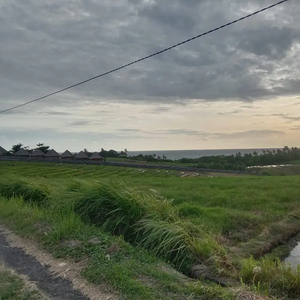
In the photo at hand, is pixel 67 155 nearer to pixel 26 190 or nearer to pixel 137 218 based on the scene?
pixel 26 190

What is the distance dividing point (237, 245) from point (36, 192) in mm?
5040

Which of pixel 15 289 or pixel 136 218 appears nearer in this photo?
pixel 15 289

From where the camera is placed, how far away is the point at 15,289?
366 cm

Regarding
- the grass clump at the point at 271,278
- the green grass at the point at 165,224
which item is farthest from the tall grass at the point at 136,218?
the grass clump at the point at 271,278

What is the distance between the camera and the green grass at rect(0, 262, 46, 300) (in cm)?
347

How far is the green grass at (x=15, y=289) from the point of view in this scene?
347cm

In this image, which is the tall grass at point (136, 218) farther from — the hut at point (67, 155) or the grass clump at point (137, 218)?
the hut at point (67, 155)

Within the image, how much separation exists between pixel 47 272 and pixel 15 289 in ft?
1.90

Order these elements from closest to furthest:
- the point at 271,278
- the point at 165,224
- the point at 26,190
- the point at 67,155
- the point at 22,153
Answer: the point at 271,278
the point at 165,224
the point at 26,190
the point at 22,153
the point at 67,155

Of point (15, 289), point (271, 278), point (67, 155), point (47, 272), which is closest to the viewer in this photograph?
point (15, 289)

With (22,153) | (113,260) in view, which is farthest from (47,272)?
(22,153)

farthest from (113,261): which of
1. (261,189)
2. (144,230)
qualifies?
(261,189)

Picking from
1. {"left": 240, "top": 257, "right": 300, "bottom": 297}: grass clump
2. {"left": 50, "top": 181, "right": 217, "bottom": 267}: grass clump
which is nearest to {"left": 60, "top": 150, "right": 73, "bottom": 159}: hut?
{"left": 50, "top": 181, "right": 217, "bottom": 267}: grass clump

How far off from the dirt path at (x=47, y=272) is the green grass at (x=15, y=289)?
108mm
